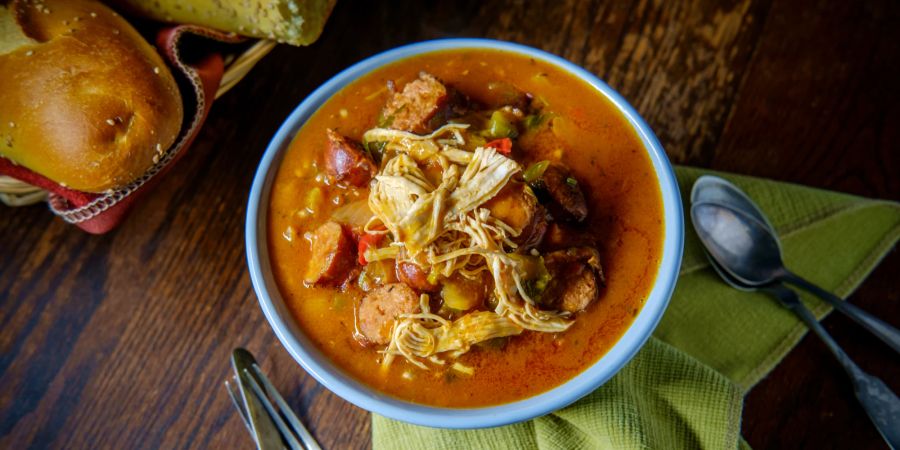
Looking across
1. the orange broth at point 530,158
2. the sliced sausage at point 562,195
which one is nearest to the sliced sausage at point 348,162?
the orange broth at point 530,158

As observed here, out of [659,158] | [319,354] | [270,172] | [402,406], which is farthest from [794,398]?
[270,172]

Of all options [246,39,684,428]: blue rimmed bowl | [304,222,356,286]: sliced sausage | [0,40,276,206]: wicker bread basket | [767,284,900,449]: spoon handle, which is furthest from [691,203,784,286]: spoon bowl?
[0,40,276,206]: wicker bread basket

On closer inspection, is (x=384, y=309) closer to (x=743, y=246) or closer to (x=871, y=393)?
(x=743, y=246)

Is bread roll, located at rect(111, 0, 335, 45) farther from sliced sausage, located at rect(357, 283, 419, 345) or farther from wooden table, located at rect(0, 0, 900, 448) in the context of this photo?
sliced sausage, located at rect(357, 283, 419, 345)

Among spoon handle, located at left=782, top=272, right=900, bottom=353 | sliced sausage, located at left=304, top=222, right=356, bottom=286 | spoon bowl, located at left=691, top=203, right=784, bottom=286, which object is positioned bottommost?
spoon handle, located at left=782, top=272, right=900, bottom=353

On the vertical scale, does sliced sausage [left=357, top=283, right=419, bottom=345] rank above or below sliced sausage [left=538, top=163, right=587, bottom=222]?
below

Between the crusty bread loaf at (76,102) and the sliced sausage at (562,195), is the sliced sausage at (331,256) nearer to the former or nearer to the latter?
the sliced sausage at (562,195)

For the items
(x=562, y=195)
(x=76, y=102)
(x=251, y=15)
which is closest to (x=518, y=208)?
(x=562, y=195)
